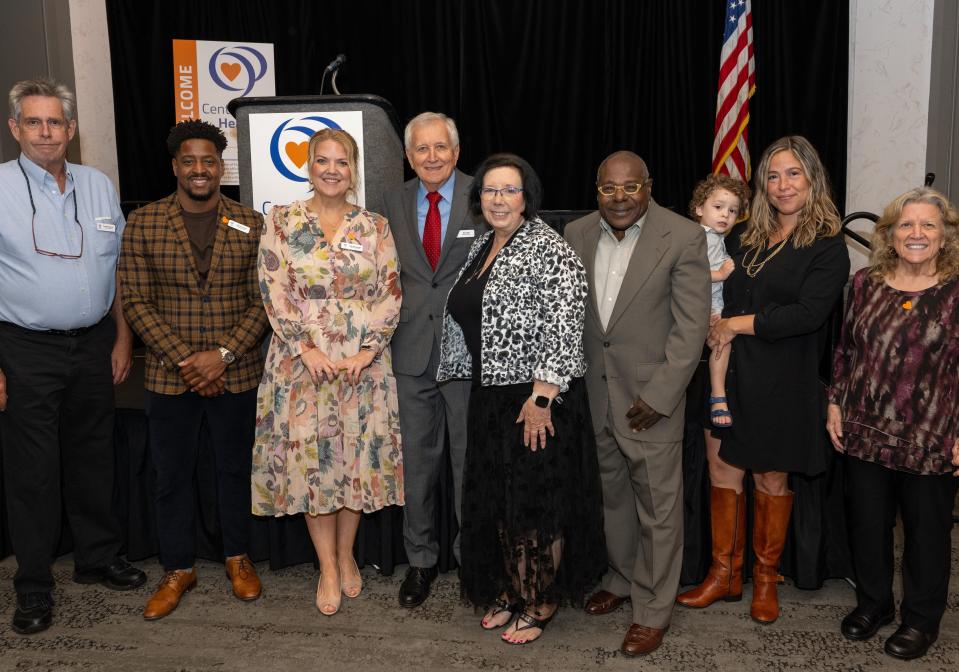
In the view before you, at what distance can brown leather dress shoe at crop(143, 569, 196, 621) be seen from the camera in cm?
288

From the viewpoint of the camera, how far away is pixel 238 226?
286cm

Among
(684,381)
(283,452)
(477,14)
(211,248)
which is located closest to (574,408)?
(684,381)

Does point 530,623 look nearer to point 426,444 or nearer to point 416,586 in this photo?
point 416,586

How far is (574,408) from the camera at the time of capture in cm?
249

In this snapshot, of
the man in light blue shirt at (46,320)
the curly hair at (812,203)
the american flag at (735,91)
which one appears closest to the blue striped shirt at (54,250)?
the man in light blue shirt at (46,320)

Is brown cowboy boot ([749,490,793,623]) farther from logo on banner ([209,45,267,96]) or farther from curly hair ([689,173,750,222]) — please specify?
logo on banner ([209,45,267,96])

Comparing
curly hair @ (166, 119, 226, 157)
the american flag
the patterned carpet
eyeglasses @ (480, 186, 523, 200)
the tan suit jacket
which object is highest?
the american flag

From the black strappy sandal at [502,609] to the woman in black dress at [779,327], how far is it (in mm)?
906

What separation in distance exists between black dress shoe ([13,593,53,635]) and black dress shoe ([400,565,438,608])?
134 cm

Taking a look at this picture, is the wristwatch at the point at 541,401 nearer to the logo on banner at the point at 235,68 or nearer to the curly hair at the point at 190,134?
the curly hair at the point at 190,134

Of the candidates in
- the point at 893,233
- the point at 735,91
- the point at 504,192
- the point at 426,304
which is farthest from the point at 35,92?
the point at 735,91

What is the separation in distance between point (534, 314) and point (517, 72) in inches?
187

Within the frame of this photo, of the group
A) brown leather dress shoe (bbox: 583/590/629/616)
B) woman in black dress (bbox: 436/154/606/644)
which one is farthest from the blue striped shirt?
brown leather dress shoe (bbox: 583/590/629/616)

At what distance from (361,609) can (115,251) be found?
174 centimetres
